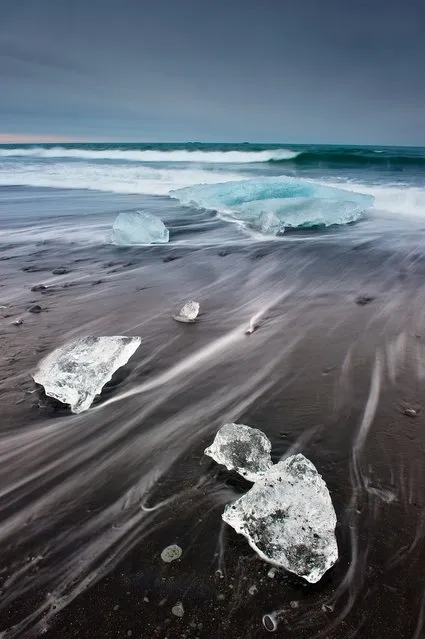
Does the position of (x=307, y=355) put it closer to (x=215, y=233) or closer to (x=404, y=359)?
(x=404, y=359)

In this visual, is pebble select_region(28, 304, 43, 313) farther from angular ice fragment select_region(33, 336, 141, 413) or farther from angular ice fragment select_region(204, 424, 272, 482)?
angular ice fragment select_region(204, 424, 272, 482)

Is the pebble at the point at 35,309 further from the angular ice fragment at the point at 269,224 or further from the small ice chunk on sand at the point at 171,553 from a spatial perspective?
the angular ice fragment at the point at 269,224

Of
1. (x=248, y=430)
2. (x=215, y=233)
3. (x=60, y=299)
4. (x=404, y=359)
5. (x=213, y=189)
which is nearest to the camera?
(x=248, y=430)

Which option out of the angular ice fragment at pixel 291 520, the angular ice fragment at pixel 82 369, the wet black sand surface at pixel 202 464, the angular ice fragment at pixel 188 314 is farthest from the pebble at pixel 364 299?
the angular ice fragment at pixel 291 520

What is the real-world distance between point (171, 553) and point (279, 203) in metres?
8.44

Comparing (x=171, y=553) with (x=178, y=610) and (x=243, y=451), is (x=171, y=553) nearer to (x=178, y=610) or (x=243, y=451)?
(x=178, y=610)

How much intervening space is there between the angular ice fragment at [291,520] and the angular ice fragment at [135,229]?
5.60 meters

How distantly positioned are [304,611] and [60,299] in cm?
369

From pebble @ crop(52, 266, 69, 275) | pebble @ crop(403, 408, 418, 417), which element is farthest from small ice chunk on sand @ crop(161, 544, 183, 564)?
pebble @ crop(52, 266, 69, 275)

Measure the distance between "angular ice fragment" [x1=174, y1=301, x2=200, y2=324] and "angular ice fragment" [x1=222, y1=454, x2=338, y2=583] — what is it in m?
2.13

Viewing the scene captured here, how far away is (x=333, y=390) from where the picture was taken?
263 centimetres

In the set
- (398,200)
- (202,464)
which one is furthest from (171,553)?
(398,200)

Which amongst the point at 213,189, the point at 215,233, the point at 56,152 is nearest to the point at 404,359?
the point at 215,233

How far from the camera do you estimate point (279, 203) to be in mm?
9008
